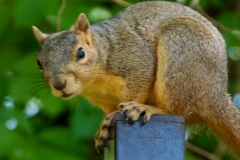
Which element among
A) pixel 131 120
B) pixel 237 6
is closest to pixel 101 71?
pixel 131 120

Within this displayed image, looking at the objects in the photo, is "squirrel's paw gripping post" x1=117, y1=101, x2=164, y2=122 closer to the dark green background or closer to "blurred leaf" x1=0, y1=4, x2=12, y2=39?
the dark green background

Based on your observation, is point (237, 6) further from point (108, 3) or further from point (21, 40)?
point (21, 40)

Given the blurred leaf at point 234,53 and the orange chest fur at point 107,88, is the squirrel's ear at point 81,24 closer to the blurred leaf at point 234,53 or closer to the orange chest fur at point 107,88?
the orange chest fur at point 107,88

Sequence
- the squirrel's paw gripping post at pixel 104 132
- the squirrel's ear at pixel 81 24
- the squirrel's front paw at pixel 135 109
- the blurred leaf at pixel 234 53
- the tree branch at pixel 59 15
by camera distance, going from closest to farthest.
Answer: the squirrel's front paw at pixel 135 109, the squirrel's paw gripping post at pixel 104 132, the squirrel's ear at pixel 81 24, the tree branch at pixel 59 15, the blurred leaf at pixel 234 53

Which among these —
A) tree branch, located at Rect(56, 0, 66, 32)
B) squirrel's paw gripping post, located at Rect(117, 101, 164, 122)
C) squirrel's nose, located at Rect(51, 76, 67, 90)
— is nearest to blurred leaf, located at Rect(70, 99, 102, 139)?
tree branch, located at Rect(56, 0, 66, 32)

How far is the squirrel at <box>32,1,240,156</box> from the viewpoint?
2857 mm

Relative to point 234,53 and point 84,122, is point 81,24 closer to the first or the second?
point 84,122

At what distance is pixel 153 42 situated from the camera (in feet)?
10.2

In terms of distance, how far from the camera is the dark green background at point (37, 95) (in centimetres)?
366

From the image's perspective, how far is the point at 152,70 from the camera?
3.01 m

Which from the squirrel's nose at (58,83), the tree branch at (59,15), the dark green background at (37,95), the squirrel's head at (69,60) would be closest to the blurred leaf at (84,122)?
the dark green background at (37,95)

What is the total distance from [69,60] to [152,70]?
390 mm

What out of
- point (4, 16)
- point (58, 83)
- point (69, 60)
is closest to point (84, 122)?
point (4, 16)

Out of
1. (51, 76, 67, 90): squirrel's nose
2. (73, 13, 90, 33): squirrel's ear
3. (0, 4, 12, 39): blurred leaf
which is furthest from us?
(0, 4, 12, 39): blurred leaf
